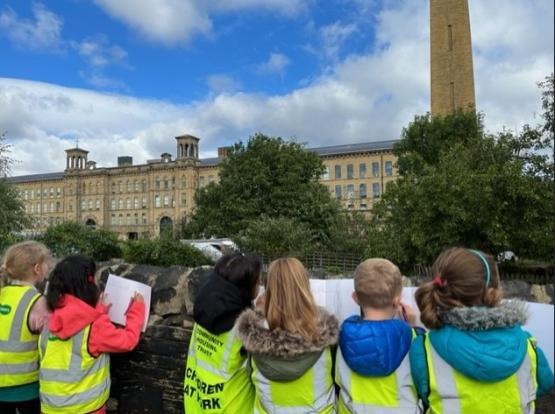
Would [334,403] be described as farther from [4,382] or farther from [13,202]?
[13,202]

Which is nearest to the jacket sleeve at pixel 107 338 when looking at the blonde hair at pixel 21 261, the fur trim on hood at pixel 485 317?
the blonde hair at pixel 21 261

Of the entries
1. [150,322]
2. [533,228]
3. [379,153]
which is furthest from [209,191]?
[379,153]

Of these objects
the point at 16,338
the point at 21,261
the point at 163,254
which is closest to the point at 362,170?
the point at 163,254

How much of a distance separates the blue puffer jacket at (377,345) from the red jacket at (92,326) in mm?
1456

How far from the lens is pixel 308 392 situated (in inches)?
105

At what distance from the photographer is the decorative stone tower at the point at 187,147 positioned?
301 feet

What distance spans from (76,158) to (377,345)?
109 m

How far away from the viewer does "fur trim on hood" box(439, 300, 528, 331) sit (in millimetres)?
2271

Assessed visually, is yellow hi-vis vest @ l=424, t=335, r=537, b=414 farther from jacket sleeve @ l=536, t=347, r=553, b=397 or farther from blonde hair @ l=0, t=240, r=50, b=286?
blonde hair @ l=0, t=240, r=50, b=286

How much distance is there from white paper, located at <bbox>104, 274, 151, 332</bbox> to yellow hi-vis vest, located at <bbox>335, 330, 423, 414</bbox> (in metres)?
1.64

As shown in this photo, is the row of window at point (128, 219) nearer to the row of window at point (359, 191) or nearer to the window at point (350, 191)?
the row of window at point (359, 191)

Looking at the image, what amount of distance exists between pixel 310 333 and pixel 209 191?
36558mm

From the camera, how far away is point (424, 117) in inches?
1336

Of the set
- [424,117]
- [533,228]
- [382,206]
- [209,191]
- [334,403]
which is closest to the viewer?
[334,403]
